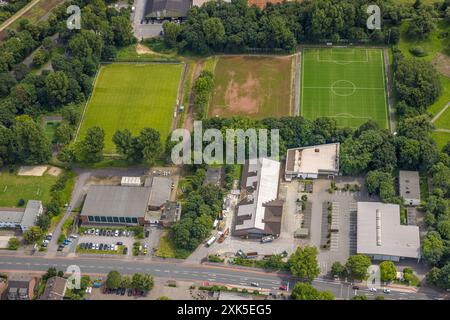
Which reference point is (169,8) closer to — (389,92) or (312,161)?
(389,92)

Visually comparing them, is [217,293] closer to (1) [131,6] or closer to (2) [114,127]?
(2) [114,127]

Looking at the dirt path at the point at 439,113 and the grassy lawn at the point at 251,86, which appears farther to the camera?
the grassy lawn at the point at 251,86

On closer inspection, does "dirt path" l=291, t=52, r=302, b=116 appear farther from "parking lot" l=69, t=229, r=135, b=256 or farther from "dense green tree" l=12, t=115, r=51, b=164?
"dense green tree" l=12, t=115, r=51, b=164

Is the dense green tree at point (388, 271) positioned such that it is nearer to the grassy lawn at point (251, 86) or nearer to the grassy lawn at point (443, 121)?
the grassy lawn at point (443, 121)

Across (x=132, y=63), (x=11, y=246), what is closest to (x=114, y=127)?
(x=132, y=63)

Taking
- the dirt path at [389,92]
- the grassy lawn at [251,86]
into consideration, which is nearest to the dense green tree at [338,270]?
the dirt path at [389,92]

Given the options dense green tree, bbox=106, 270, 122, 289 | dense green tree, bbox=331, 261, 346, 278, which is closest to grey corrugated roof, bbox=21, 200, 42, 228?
dense green tree, bbox=106, 270, 122, 289
